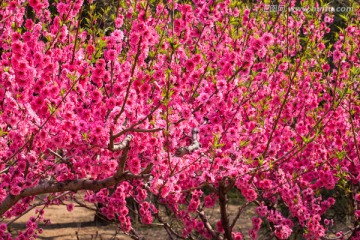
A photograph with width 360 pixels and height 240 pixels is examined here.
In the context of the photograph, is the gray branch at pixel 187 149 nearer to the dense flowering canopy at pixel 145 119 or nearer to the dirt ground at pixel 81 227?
the dense flowering canopy at pixel 145 119

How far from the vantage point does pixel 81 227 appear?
1059 centimetres

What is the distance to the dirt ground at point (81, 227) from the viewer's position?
9969 millimetres

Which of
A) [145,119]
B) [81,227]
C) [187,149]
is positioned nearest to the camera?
[145,119]

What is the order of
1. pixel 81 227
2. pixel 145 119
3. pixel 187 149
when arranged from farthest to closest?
pixel 81 227 → pixel 187 149 → pixel 145 119

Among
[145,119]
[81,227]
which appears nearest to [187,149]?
[145,119]

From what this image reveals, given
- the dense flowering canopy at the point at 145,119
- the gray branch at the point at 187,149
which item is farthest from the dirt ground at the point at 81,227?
the gray branch at the point at 187,149

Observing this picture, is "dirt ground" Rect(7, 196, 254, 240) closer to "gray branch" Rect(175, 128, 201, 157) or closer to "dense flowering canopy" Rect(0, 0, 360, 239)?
"dense flowering canopy" Rect(0, 0, 360, 239)

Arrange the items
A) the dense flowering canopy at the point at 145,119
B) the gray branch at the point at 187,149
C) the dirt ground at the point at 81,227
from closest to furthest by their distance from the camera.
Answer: the dense flowering canopy at the point at 145,119
the gray branch at the point at 187,149
the dirt ground at the point at 81,227

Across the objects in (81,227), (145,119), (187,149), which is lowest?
(81,227)

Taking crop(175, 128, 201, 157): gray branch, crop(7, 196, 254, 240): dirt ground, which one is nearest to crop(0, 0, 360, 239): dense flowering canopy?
crop(175, 128, 201, 157): gray branch

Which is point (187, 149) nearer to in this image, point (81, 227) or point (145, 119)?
point (145, 119)

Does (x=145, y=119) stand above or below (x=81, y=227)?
above

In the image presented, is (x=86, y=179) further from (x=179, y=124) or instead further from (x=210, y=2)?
(x=210, y=2)

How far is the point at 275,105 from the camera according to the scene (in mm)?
6316
